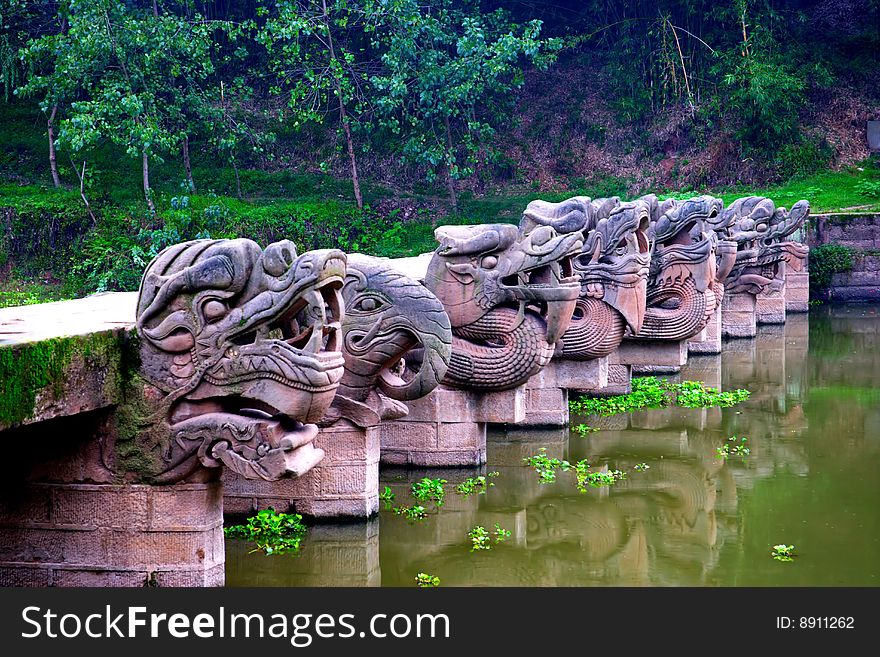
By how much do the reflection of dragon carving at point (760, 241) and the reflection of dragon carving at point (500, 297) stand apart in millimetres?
7046

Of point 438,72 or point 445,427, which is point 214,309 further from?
point 438,72

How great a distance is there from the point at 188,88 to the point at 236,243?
732 inches

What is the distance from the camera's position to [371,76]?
2436 centimetres

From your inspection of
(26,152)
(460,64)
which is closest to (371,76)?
(460,64)

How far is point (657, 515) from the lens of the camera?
804cm

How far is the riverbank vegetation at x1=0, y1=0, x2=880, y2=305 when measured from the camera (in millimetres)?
20500

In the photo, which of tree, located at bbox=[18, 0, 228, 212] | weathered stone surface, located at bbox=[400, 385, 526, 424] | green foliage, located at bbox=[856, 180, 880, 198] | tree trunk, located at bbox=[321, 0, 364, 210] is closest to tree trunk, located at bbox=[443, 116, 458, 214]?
tree trunk, located at bbox=[321, 0, 364, 210]

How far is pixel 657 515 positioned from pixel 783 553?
1246 millimetres

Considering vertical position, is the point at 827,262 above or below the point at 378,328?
above

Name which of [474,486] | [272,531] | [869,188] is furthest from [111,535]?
[869,188]

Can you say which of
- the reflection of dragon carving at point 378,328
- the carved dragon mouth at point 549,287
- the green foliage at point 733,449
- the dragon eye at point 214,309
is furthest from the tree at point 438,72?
the dragon eye at point 214,309

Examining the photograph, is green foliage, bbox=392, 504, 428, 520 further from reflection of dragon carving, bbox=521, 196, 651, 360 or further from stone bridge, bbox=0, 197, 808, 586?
reflection of dragon carving, bbox=521, 196, 651, 360

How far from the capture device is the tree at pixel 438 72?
23.5 metres

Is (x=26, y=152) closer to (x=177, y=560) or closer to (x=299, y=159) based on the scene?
(x=299, y=159)
